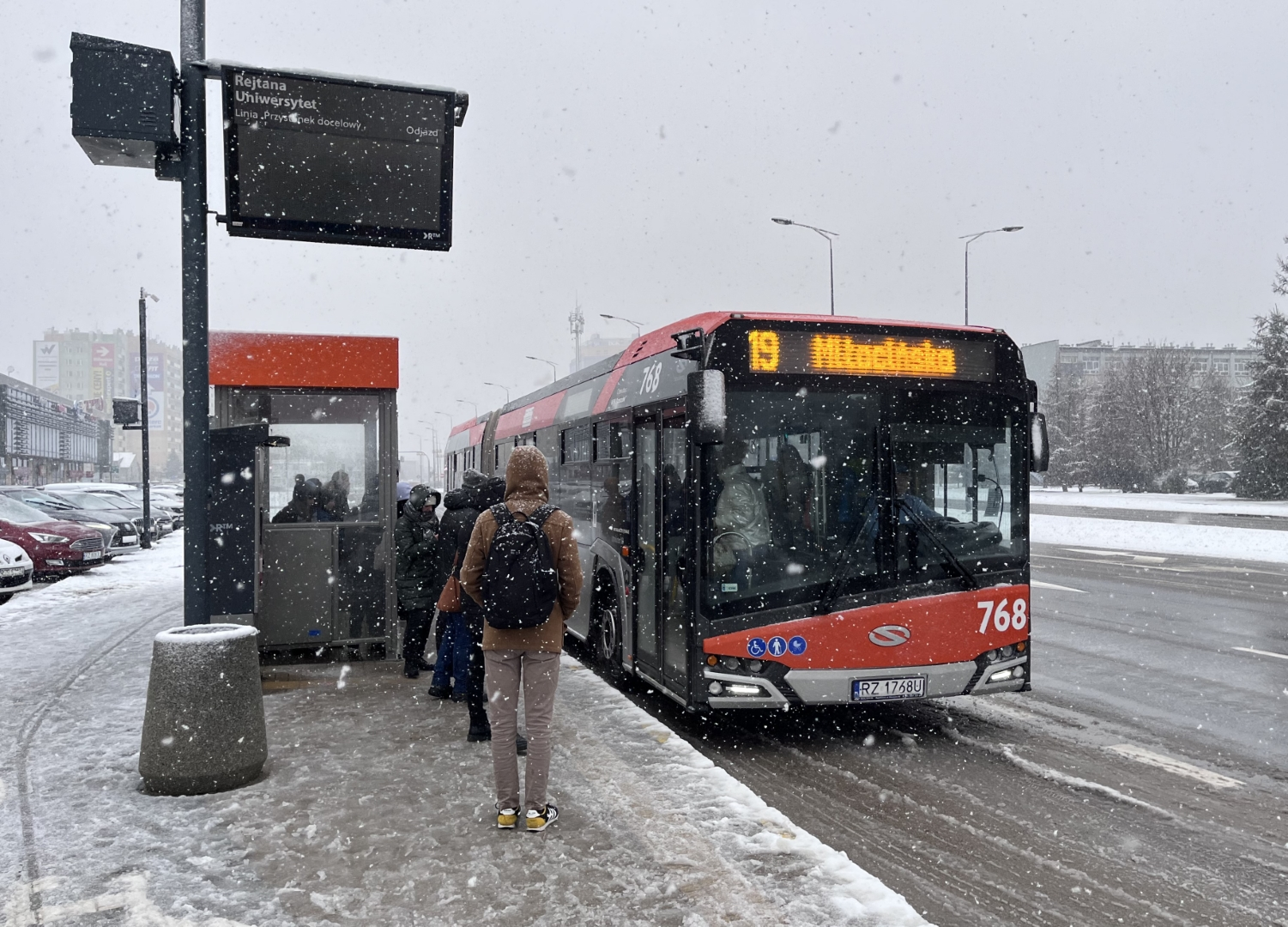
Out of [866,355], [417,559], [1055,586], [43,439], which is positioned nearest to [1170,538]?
[1055,586]

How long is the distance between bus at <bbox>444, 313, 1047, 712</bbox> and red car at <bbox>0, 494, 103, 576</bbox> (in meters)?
15.5

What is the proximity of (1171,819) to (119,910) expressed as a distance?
4.99 meters

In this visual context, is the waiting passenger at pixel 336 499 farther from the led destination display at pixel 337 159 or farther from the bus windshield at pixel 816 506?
the bus windshield at pixel 816 506

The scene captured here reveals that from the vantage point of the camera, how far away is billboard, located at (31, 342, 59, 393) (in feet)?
553

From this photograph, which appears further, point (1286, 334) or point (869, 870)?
point (1286, 334)

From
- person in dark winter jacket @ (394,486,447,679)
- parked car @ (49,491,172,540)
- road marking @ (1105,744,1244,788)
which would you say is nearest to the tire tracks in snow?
person in dark winter jacket @ (394,486,447,679)

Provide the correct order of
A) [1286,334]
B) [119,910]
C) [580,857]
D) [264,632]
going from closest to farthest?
[119,910] < [580,857] < [264,632] < [1286,334]

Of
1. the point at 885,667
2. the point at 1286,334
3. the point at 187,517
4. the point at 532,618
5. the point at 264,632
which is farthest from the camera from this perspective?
the point at 1286,334

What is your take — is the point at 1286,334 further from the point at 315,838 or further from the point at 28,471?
the point at 28,471

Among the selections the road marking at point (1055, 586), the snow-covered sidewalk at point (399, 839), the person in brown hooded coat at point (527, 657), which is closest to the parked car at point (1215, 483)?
the road marking at point (1055, 586)

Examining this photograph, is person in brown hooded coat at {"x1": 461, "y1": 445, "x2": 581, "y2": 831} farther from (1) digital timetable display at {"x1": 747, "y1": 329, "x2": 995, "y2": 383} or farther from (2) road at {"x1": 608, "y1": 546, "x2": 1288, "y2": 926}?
(1) digital timetable display at {"x1": 747, "y1": 329, "x2": 995, "y2": 383}

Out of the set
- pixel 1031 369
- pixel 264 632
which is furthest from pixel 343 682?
pixel 1031 369

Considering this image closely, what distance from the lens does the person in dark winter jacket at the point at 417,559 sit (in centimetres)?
839

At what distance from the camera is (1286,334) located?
4881cm
